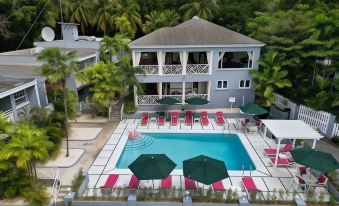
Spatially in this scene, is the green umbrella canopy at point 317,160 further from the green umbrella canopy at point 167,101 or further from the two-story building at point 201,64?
the green umbrella canopy at point 167,101

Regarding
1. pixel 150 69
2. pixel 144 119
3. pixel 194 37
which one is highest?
pixel 194 37

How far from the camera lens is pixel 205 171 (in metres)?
12.1

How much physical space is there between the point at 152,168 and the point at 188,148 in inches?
296

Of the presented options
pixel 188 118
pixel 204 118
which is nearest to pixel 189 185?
pixel 188 118

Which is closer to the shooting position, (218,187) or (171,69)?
(218,187)

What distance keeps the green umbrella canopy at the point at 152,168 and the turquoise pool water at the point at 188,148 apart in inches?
155

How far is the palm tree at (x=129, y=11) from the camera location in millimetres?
44125

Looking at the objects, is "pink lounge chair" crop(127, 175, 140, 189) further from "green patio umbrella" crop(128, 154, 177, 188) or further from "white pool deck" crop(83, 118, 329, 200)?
"green patio umbrella" crop(128, 154, 177, 188)

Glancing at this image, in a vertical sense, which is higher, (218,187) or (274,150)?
(274,150)

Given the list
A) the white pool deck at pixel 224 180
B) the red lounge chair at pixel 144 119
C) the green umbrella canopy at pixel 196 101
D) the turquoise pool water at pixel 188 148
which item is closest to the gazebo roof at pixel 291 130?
the white pool deck at pixel 224 180

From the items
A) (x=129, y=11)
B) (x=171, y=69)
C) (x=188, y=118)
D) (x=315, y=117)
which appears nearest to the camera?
(x=315, y=117)

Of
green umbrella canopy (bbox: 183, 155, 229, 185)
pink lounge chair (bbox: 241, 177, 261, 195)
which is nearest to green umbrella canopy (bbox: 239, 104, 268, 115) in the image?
pink lounge chair (bbox: 241, 177, 261, 195)

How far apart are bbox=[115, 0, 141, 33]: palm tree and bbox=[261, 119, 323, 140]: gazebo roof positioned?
3500 cm

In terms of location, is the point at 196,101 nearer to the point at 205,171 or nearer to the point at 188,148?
the point at 188,148
